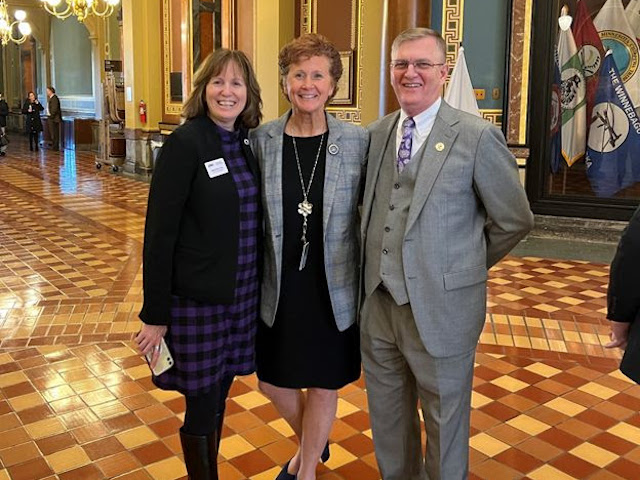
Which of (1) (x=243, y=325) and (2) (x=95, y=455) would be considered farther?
(2) (x=95, y=455)

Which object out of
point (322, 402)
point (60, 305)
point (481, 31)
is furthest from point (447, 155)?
point (481, 31)

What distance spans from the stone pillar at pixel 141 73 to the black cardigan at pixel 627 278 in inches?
416

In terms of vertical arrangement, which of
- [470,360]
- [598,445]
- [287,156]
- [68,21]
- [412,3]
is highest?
[68,21]

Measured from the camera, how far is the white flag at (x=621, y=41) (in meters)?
6.62

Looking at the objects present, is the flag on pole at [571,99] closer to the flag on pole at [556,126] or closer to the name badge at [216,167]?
the flag on pole at [556,126]

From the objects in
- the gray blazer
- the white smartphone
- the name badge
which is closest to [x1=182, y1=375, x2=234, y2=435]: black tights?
the white smartphone

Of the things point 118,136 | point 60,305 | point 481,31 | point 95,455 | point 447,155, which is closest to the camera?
point 447,155

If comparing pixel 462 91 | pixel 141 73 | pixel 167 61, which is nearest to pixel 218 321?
pixel 462 91

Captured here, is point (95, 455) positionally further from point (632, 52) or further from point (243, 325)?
point (632, 52)

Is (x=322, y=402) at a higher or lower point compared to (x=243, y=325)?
lower

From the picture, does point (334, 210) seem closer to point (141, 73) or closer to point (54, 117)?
point (141, 73)

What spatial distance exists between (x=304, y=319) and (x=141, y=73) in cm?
1034

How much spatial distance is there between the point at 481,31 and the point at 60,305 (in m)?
4.75

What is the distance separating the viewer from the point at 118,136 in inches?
493
